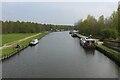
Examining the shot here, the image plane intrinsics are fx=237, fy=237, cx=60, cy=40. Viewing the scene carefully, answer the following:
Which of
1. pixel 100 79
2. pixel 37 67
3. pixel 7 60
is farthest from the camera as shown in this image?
pixel 7 60

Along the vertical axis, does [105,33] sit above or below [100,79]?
above

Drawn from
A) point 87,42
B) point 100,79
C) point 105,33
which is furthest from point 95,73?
point 105,33

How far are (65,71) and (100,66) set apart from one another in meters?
4.77

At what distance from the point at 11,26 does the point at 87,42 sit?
2154 inches

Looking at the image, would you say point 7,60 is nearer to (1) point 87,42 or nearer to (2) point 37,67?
(2) point 37,67

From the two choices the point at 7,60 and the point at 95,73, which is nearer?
the point at 95,73

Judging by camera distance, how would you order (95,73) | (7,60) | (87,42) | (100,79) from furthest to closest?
(87,42), (7,60), (95,73), (100,79)

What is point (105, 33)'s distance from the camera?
46.0 meters

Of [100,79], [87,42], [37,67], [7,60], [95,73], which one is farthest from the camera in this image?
[87,42]

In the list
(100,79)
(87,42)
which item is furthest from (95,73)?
(87,42)

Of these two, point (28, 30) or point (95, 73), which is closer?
point (95, 73)

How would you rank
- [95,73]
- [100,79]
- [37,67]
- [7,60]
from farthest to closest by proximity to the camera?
[7,60] < [37,67] < [95,73] < [100,79]

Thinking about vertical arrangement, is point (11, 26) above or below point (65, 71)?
above

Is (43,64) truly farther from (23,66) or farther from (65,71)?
(65,71)
